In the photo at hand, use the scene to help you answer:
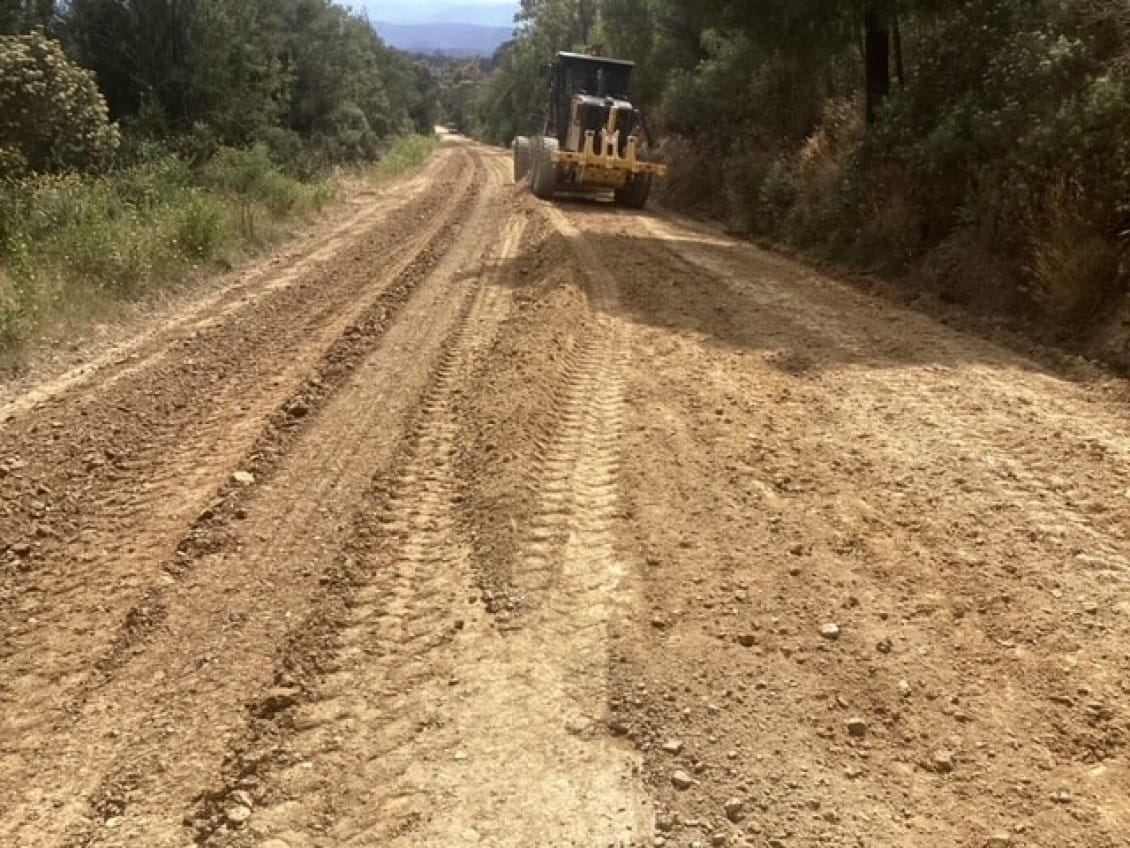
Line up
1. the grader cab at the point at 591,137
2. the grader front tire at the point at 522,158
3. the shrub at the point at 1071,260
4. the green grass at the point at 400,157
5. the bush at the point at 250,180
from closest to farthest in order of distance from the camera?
1. the shrub at the point at 1071,260
2. the bush at the point at 250,180
3. the grader cab at the point at 591,137
4. the grader front tire at the point at 522,158
5. the green grass at the point at 400,157

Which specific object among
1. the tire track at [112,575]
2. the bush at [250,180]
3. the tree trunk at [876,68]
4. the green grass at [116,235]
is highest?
the tree trunk at [876,68]

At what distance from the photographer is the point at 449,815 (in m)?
2.58

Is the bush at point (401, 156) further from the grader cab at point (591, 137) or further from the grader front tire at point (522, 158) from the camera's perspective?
the grader cab at point (591, 137)

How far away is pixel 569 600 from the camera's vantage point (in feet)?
11.9

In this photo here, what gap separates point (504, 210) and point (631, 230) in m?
3.86

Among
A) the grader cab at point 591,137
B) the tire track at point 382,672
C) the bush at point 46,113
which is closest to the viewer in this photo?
the tire track at point 382,672

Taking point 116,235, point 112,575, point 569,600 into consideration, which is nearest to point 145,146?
point 116,235

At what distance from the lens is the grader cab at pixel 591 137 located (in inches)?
704

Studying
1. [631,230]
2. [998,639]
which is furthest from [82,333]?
[631,230]

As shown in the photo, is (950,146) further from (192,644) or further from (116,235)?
(192,644)

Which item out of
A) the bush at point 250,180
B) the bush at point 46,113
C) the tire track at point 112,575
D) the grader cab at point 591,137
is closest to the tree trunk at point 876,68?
the grader cab at point 591,137

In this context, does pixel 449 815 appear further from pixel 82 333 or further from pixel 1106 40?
pixel 1106 40

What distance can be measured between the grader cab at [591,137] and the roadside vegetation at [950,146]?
6.63 feet

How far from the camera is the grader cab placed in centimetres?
1789
